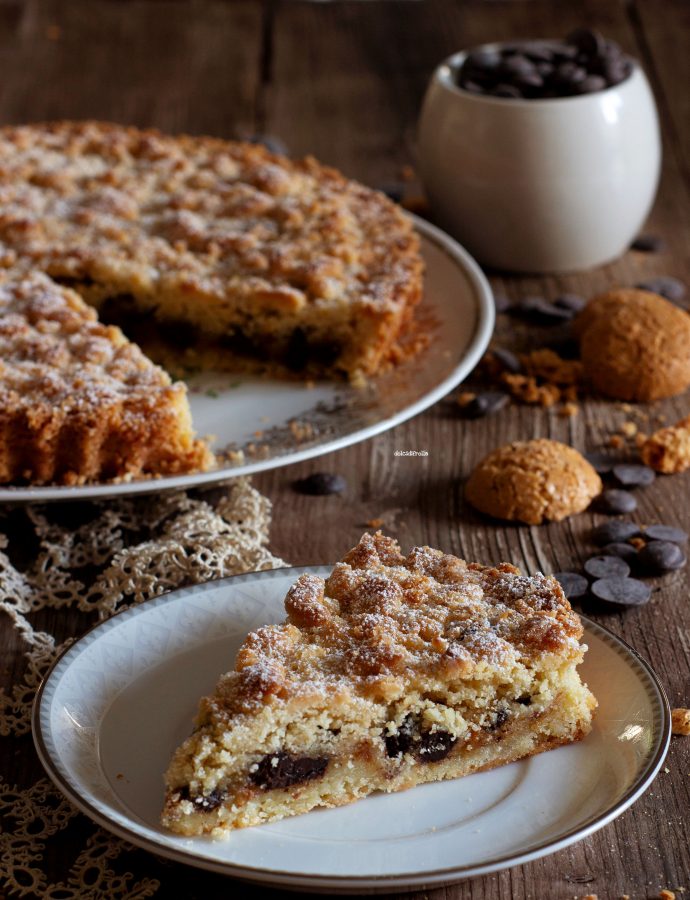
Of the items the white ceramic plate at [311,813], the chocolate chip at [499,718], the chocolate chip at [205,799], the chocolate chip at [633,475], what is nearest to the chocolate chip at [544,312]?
the chocolate chip at [633,475]

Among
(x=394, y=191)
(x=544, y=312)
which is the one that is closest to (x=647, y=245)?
(x=544, y=312)

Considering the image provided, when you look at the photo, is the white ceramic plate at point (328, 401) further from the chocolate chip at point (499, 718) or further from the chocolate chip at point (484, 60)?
the chocolate chip at point (499, 718)

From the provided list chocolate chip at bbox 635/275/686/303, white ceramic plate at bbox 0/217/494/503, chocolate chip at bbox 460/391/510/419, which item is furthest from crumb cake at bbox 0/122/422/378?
chocolate chip at bbox 635/275/686/303

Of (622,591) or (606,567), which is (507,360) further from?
(622,591)

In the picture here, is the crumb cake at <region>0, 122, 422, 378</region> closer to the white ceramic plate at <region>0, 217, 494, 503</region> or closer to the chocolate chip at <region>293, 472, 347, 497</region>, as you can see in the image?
the white ceramic plate at <region>0, 217, 494, 503</region>

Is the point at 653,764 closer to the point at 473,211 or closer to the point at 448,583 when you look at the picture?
the point at 448,583

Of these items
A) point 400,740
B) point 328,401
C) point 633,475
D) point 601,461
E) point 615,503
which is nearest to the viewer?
point 400,740

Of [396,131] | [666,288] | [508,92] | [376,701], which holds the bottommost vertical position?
[396,131]

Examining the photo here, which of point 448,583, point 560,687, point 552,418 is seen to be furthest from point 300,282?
point 560,687
